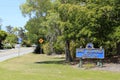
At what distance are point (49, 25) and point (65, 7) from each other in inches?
172

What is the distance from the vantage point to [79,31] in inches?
1072

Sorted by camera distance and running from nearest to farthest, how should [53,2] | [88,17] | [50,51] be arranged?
[88,17], [53,2], [50,51]

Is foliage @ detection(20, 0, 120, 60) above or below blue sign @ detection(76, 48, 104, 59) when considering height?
above

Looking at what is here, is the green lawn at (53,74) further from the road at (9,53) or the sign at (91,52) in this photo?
the road at (9,53)

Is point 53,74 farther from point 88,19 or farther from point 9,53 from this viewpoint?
point 9,53

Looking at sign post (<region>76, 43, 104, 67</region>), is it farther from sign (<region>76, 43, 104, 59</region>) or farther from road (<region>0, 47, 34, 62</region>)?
road (<region>0, 47, 34, 62</region>)

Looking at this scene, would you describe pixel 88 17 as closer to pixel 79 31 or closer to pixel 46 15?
pixel 79 31

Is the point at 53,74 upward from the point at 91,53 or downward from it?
downward

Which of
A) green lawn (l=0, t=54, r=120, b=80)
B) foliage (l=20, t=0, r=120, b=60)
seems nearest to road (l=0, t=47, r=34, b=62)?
foliage (l=20, t=0, r=120, b=60)

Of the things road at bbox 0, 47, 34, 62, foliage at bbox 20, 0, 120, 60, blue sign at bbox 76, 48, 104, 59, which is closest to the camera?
blue sign at bbox 76, 48, 104, 59

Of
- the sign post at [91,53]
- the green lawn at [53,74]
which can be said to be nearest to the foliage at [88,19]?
the sign post at [91,53]

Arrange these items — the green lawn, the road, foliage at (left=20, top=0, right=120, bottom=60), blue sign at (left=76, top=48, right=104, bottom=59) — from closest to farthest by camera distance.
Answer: the green lawn → blue sign at (left=76, top=48, right=104, bottom=59) → foliage at (left=20, top=0, right=120, bottom=60) → the road

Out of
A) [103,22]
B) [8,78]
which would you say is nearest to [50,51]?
[103,22]

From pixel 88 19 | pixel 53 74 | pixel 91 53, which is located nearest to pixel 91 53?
pixel 91 53
